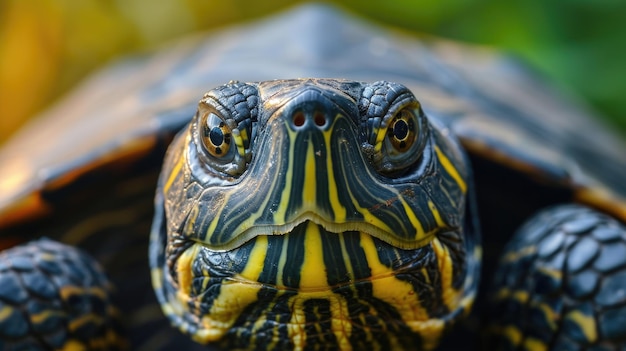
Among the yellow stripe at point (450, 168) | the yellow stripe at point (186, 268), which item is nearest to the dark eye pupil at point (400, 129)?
the yellow stripe at point (450, 168)

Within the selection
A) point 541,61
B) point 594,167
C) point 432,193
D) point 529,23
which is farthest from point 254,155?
point 529,23

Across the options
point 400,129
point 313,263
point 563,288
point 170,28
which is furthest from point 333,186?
point 170,28

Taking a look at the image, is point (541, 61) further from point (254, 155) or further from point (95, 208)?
point (254, 155)

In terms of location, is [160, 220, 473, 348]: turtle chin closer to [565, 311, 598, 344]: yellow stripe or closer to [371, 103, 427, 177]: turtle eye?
[371, 103, 427, 177]: turtle eye

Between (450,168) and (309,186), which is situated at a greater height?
(450,168)

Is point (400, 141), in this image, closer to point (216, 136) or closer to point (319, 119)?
point (319, 119)

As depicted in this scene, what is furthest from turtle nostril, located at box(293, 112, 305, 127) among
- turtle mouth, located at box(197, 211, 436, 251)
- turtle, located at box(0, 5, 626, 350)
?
turtle mouth, located at box(197, 211, 436, 251)
